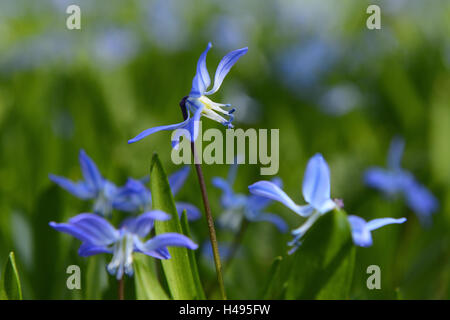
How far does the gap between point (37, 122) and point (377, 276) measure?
4.40 ft

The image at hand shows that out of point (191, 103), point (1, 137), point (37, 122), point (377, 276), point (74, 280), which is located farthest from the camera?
point (37, 122)

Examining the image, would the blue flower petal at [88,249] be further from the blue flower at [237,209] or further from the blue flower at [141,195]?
the blue flower at [237,209]

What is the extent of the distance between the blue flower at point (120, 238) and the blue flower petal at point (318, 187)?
20 cm

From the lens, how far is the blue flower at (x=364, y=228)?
738mm

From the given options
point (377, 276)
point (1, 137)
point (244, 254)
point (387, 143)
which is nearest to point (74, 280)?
point (244, 254)

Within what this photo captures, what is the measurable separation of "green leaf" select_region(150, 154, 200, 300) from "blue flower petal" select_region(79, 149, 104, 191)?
197mm

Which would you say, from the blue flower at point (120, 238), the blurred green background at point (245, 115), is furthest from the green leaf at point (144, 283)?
the blurred green background at point (245, 115)

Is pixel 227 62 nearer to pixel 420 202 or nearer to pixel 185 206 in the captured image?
pixel 185 206

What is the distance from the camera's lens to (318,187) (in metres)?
0.77

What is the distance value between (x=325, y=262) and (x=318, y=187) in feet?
0.35

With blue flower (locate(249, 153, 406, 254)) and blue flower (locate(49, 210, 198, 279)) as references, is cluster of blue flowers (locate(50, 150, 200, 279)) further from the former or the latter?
blue flower (locate(249, 153, 406, 254))

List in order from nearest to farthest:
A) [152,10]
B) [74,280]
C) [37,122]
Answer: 1. [74,280]
2. [37,122]
3. [152,10]

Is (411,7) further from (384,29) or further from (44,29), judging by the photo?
(44,29)

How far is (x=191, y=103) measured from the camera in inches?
27.6
